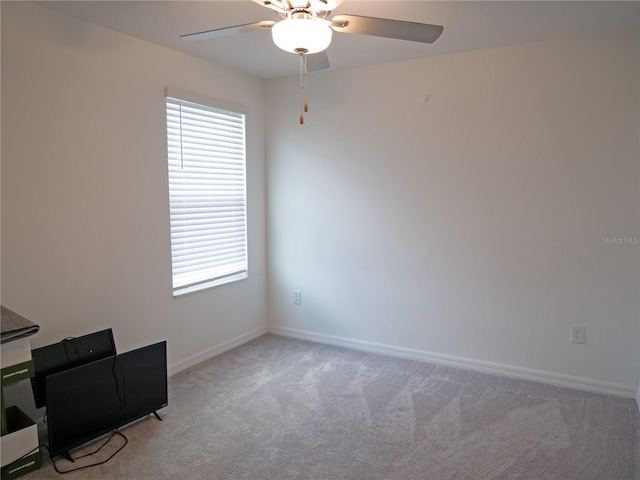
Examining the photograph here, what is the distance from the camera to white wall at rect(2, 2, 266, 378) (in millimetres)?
2395

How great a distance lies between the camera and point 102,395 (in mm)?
2424

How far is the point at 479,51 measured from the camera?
3176 millimetres

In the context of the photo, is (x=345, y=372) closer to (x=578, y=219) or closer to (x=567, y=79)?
(x=578, y=219)

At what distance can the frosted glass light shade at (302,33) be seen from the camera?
1772mm

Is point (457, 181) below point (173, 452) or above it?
above

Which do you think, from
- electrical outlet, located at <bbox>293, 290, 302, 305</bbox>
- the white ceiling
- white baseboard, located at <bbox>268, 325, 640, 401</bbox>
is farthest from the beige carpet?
the white ceiling

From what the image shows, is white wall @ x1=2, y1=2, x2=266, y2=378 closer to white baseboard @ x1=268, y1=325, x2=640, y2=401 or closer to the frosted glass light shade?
white baseboard @ x1=268, y1=325, x2=640, y2=401

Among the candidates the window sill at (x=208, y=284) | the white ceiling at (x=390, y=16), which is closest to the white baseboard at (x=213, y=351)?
the window sill at (x=208, y=284)

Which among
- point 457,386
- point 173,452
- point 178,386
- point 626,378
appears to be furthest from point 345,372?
point 626,378

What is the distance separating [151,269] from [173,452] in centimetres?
128

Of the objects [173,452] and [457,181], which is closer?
[173,452]

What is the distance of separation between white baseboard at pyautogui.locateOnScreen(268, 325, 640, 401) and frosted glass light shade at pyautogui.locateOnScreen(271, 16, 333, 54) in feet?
8.56

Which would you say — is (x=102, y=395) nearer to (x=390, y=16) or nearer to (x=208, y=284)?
(x=208, y=284)

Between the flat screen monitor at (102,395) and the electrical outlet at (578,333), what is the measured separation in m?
2.71
